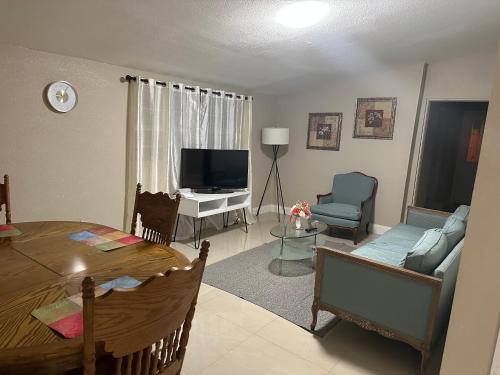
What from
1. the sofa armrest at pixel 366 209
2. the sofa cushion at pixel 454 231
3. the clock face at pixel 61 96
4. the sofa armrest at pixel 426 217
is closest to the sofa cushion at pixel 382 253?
Result: the sofa cushion at pixel 454 231

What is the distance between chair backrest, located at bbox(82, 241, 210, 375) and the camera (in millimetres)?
920

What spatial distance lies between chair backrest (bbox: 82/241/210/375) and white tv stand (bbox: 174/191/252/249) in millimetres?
2890

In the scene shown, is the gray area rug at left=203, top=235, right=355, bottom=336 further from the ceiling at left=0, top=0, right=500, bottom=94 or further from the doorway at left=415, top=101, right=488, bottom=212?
the doorway at left=415, top=101, right=488, bottom=212

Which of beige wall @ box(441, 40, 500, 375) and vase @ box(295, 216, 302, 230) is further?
vase @ box(295, 216, 302, 230)

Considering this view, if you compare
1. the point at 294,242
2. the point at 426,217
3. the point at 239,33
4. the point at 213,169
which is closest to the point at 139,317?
the point at 239,33

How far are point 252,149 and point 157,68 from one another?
7.49 ft

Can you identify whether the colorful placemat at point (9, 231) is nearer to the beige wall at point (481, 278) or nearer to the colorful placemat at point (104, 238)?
the colorful placemat at point (104, 238)

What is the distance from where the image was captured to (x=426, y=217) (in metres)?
4.05

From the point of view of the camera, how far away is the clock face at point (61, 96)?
3.10m

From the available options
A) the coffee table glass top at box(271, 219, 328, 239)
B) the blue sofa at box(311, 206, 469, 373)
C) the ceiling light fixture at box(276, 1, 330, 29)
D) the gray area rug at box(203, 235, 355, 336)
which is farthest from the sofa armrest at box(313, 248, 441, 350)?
the ceiling light fixture at box(276, 1, 330, 29)

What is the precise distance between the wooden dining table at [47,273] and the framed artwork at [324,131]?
161 inches

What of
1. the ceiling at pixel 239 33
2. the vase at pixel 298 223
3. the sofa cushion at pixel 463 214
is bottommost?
the vase at pixel 298 223

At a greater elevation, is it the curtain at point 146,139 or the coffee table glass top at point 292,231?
the curtain at point 146,139

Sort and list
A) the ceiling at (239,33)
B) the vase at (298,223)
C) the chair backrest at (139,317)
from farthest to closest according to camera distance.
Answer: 1. the vase at (298,223)
2. the ceiling at (239,33)
3. the chair backrest at (139,317)
